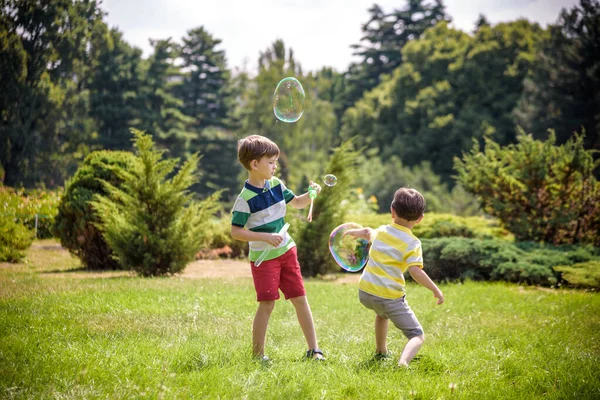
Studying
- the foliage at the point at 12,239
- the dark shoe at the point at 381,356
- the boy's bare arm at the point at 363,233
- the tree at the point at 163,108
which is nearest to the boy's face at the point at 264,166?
the boy's bare arm at the point at 363,233

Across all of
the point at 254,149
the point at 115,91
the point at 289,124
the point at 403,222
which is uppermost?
the point at 115,91

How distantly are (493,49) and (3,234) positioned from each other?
35785mm

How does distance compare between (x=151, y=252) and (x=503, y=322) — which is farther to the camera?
(x=151, y=252)

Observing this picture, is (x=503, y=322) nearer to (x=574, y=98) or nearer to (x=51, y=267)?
(x=51, y=267)

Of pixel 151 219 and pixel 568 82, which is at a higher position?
pixel 568 82

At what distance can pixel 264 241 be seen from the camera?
4.24 m

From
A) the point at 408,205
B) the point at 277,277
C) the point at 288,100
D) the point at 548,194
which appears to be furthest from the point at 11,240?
the point at 548,194

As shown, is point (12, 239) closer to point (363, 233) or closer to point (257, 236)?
point (257, 236)

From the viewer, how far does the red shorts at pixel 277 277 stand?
4344 millimetres

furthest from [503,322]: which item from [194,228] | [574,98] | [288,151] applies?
[288,151]

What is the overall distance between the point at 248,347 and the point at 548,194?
29.9 feet

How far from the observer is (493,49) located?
38844 millimetres

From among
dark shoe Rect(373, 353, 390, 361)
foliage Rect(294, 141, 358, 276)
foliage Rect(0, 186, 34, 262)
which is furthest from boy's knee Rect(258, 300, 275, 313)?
foliage Rect(0, 186, 34, 262)

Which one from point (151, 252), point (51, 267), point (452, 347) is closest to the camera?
Result: point (452, 347)
